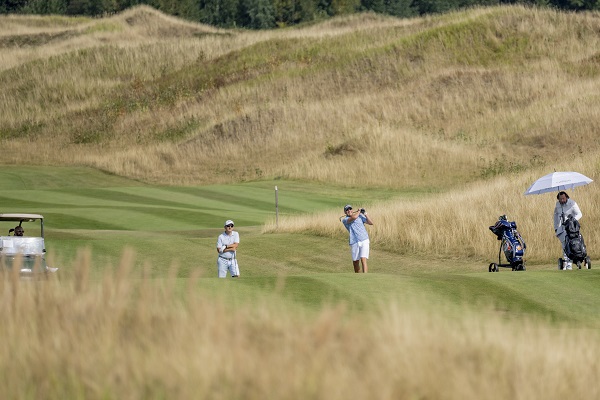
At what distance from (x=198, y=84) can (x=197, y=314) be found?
200 feet

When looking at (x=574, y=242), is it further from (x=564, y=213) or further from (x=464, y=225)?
(x=464, y=225)

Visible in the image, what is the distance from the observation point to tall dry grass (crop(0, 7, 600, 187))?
51312 mm

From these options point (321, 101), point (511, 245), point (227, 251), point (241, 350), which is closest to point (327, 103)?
point (321, 101)

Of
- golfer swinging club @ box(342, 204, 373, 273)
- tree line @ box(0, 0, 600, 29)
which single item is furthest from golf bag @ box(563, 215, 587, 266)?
tree line @ box(0, 0, 600, 29)

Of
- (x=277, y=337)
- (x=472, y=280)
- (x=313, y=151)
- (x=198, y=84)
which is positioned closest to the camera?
(x=277, y=337)

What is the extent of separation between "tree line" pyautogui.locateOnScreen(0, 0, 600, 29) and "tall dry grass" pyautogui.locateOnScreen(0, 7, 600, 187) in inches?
1626

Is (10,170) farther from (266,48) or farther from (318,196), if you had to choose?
(266,48)

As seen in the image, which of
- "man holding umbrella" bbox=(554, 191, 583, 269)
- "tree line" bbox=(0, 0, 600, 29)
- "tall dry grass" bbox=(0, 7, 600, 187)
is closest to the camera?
"man holding umbrella" bbox=(554, 191, 583, 269)

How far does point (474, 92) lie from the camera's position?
61188 mm

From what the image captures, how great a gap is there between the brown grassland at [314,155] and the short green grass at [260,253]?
498 mm

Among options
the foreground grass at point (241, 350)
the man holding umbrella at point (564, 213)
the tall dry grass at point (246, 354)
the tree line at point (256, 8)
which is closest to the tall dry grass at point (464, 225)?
the man holding umbrella at point (564, 213)

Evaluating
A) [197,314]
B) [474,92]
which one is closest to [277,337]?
[197,314]

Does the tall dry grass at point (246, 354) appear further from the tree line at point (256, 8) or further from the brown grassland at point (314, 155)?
the tree line at point (256, 8)

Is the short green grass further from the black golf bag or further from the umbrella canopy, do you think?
the umbrella canopy
